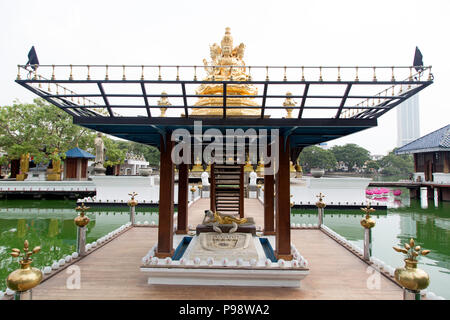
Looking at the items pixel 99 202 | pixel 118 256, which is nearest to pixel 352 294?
pixel 118 256

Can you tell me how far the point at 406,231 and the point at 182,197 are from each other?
13.4 meters

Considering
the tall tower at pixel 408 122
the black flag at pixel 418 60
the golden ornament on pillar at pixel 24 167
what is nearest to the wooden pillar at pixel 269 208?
the black flag at pixel 418 60

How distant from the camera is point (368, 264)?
7.04m

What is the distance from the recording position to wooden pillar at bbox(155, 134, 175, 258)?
6562 mm

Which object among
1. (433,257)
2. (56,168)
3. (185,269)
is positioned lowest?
(433,257)

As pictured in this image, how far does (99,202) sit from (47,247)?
1028 cm

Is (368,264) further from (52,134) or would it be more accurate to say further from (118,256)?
(52,134)

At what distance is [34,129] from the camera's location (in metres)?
26.9

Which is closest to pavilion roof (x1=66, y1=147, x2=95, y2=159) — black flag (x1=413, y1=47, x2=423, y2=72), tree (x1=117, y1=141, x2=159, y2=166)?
tree (x1=117, y1=141, x2=159, y2=166)

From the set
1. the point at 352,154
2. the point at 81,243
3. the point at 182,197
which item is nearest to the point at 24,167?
the point at 81,243

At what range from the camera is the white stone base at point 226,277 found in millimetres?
5504

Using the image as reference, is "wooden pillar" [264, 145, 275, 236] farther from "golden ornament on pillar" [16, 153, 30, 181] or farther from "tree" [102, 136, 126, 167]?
"golden ornament on pillar" [16, 153, 30, 181]

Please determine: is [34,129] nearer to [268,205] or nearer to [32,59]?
[32,59]

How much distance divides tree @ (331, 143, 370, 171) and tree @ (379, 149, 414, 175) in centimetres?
546
